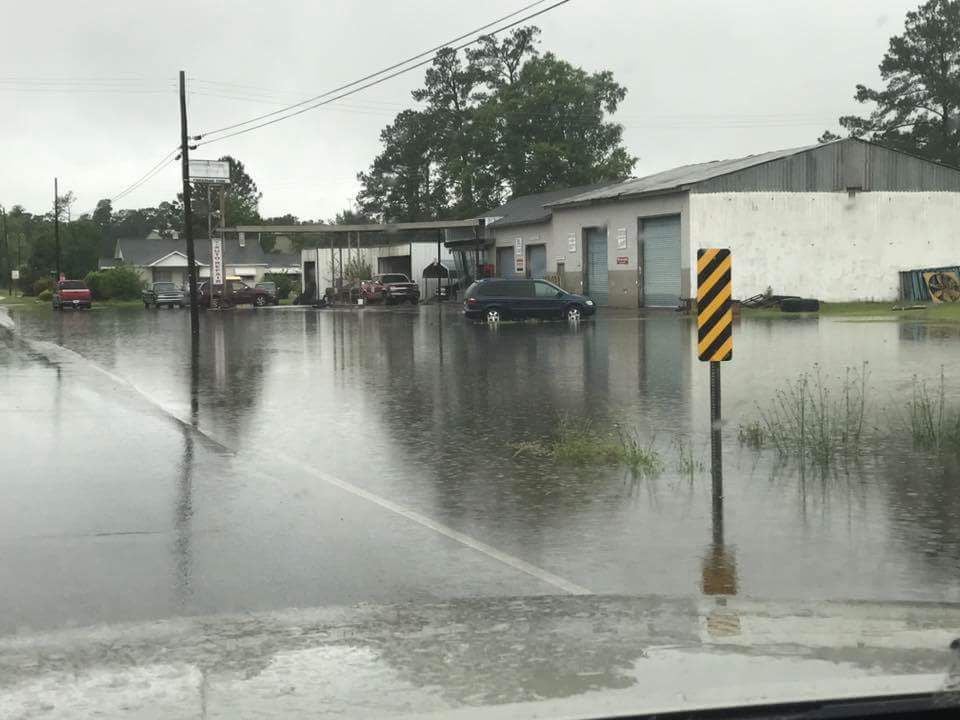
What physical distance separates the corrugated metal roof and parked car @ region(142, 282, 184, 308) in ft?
82.1

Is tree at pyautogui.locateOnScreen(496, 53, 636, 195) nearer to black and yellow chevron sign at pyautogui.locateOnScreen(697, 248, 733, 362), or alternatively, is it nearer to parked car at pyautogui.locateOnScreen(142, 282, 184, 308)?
parked car at pyautogui.locateOnScreen(142, 282, 184, 308)

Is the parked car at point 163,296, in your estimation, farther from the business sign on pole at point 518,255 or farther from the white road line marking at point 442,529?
the white road line marking at point 442,529

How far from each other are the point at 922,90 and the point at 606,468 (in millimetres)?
74415

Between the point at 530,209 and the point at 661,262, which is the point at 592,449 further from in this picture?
the point at 530,209

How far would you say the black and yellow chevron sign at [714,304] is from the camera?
32.1 feet

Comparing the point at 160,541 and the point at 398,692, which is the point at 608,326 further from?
the point at 398,692

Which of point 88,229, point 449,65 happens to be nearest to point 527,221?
point 449,65

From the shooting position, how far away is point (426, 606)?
6.12 m

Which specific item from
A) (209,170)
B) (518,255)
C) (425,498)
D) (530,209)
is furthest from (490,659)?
(209,170)

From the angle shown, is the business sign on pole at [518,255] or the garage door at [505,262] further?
the garage door at [505,262]

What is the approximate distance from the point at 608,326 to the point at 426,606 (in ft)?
101

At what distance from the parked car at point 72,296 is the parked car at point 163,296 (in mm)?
4079

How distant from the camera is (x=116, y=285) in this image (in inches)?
3381

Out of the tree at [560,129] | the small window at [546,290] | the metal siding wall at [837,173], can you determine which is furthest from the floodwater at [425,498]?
the tree at [560,129]
